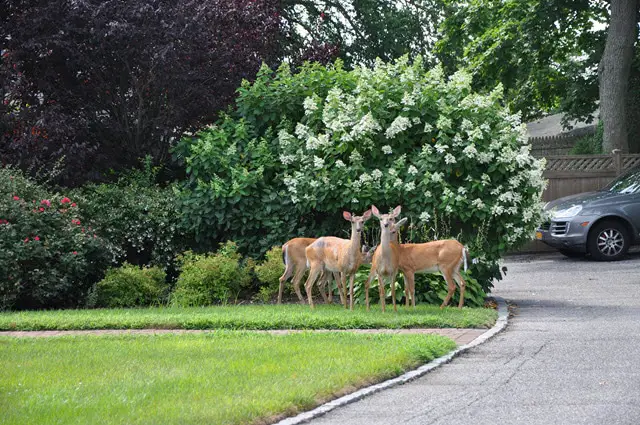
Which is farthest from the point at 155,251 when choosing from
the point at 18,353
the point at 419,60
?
the point at 18,353

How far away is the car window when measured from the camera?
21.8 m

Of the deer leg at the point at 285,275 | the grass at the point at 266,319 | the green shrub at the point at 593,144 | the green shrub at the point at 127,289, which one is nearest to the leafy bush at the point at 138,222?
the green shrub at the point at 127,289

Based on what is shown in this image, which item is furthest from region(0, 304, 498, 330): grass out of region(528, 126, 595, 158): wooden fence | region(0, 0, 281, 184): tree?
region(528, 126, 595, 158): wooden fence

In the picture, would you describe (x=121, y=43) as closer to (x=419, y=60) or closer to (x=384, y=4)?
(x=419, y=60)

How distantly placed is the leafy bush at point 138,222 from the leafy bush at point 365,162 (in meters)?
0.43

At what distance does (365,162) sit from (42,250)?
4.86 m

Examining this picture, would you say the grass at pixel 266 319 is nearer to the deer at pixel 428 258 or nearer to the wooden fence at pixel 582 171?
the deer at pixel 428 258

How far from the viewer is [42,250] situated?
Answer: 15039 mm

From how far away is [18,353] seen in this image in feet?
33.3

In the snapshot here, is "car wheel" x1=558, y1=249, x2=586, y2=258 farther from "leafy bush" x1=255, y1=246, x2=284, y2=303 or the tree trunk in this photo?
"leafy bush" x1=255, y1=246, x2=284, y2=303

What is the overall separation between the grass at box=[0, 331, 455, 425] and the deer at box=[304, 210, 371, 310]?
2.50 m

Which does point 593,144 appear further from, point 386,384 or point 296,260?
point 386,384

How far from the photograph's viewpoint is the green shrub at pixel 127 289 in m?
15.5

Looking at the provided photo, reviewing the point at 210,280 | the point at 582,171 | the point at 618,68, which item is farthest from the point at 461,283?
the point at 618,68
